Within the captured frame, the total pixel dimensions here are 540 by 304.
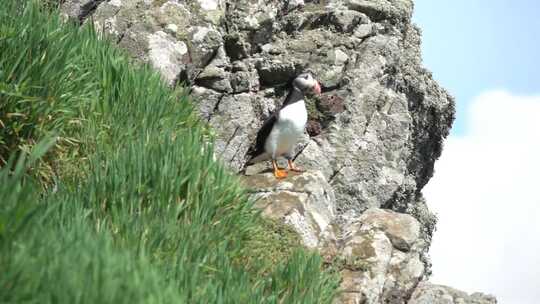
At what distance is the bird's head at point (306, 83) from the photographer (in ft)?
33.6

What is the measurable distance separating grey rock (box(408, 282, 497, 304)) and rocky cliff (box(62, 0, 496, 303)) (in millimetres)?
13

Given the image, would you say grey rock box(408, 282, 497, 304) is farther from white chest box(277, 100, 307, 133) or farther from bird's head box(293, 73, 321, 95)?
bird's head box(293, 73, 321, 95)

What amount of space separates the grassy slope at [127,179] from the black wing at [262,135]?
2.74 m

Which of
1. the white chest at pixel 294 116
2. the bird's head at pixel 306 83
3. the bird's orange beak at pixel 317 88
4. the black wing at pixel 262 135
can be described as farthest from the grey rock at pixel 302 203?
the bird's orange beak at pixel 317 88

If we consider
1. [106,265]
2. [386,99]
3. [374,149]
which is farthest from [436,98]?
[106,265]

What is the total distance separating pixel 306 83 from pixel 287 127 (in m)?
0.79

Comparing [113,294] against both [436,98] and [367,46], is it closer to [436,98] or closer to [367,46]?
[367,46]

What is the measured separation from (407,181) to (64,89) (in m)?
7.11

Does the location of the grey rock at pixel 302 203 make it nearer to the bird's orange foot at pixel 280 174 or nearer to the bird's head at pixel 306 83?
the bird's orange foot at pixel 280 174

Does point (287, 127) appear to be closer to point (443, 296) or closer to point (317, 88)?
point (317, 88)

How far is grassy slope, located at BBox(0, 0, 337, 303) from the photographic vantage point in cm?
455

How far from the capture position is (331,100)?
11.1 metres

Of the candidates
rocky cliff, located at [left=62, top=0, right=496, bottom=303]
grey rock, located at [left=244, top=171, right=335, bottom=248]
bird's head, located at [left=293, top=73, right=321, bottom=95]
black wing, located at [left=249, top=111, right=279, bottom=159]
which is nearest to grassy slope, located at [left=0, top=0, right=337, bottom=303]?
grey rock, located at [left=244, top=171, right=335, bottom=248]

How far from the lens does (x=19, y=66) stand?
572 centimetres
